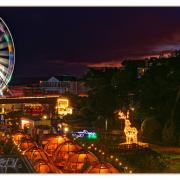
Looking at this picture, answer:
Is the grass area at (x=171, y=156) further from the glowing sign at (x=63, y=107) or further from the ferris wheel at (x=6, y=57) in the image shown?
the glowing sign at (x=63, y=107)

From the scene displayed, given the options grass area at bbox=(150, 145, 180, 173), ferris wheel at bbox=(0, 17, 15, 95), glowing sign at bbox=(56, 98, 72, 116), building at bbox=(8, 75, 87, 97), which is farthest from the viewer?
glowing sign at bbox=(56, 98, 72, 116)

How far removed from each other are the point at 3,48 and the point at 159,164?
397cm

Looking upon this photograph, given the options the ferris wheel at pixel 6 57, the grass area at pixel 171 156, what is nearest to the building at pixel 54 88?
the ferris wheel at pixel 6 57

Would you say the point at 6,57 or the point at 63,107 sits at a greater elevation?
the point at 6,57

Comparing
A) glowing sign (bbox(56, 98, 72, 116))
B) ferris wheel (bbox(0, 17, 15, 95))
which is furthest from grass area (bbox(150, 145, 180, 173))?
glowing sign (bbox(56, 98, 72, 116))

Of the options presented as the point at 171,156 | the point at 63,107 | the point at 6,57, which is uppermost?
the point at 6,57

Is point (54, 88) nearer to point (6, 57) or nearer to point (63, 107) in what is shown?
point (63, 107)

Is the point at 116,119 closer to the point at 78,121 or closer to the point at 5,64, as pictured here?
the point at 78,121

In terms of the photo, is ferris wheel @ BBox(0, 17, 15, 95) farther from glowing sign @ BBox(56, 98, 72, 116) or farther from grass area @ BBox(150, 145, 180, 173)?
glowing sign @ BBox(56, 98, 72, 116)

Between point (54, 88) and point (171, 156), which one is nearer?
point (171, 156)

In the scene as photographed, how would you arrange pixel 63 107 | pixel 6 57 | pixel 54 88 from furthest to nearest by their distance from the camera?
1. pixel 63 107
2. pixel 54 88
3. pixel 6 57

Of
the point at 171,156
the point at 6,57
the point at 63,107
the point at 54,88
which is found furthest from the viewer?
the point at 63,107

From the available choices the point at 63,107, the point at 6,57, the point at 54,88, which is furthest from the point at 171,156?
the point at 63,107
